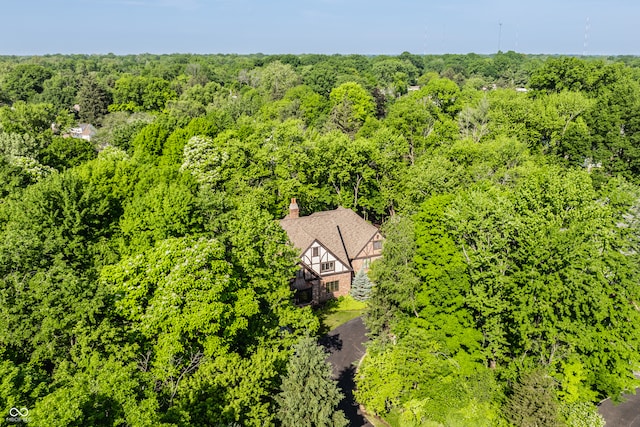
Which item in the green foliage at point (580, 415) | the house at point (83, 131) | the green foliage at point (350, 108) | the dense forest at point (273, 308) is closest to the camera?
the dense forest at point (273, 308)

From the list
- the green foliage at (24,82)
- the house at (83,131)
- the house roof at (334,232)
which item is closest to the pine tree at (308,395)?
the house roof at (334,232)

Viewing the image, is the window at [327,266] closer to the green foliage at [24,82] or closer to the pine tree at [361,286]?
the pine tree at [361,286]

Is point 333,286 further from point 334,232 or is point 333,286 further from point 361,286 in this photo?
point 334,232

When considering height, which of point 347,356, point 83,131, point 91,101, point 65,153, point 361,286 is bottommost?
point 347,356

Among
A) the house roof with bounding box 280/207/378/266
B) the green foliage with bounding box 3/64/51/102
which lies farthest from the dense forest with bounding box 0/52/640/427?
the green foliage with bounding box 3/64/51/102

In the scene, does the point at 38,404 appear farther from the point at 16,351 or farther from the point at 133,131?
the point at 133,131

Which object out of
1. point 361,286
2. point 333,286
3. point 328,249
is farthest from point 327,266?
point 361,286
